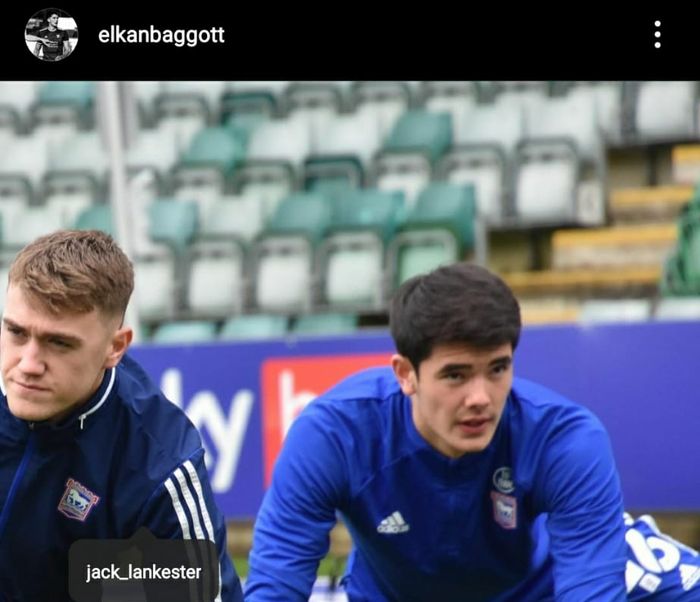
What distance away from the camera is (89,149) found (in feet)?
37.3

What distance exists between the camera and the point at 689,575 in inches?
164

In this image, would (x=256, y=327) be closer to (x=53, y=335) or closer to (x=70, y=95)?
(x=70, y=95)

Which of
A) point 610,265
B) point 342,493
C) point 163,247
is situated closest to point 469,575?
point 342,493

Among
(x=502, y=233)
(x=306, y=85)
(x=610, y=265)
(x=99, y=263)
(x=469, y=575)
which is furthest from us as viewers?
(x=306, y=85)

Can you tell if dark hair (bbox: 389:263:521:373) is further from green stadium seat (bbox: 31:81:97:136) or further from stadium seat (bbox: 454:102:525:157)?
green stadium seat (bbox: 31:81:97:136)

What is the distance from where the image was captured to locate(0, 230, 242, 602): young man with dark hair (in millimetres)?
3289

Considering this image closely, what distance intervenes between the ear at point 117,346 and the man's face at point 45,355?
1.9 inches

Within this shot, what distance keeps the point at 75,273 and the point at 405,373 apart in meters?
0.94

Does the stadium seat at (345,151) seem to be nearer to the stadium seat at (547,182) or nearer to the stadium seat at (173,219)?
the stadium seat at (173,219)

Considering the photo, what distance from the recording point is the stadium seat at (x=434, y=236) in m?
8.86

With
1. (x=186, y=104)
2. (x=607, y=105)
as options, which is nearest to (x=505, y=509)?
(x=607, y=105)

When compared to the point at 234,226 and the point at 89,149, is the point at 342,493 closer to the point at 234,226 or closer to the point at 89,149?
the point at 234,226

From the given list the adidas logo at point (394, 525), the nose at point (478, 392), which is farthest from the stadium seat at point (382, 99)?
the nose at point (478, 392)
